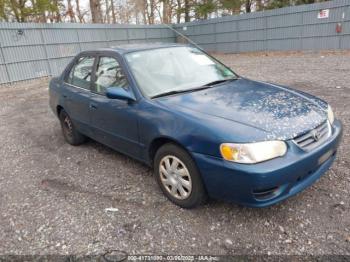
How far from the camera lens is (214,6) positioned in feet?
84.2

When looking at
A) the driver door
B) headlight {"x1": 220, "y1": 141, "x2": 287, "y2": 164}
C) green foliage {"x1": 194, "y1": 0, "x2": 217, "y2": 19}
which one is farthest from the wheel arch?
green foliage {"x1": 194, "y1": 0, "x2": 217, "y2": 19}

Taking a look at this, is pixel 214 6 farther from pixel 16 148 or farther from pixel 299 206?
pixel 299 206

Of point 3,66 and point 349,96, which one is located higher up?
point 3,66

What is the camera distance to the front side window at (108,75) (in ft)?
12.0

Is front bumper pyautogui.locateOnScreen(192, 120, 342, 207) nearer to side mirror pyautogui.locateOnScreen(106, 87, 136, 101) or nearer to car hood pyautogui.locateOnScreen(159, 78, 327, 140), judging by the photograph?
car hood pyautogui.locateOnScreen(159, 78, 327, 140)

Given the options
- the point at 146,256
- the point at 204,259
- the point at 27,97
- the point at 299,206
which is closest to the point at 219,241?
the point at 204,259

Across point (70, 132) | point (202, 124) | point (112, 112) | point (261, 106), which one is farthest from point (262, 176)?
point (70, 132)

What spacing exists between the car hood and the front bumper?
0.67 feet

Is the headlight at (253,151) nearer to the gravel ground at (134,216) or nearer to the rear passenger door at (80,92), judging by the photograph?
the gravel ground at (134,216)

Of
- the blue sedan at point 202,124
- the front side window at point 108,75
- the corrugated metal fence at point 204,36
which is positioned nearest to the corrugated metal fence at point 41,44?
the corrugated metal fence at point 204,36

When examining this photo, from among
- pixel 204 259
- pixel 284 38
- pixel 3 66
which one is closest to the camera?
pixel 204 259

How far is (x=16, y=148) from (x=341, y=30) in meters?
16.2

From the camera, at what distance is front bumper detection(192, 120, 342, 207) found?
2406 mm

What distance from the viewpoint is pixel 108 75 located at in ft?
12.9
